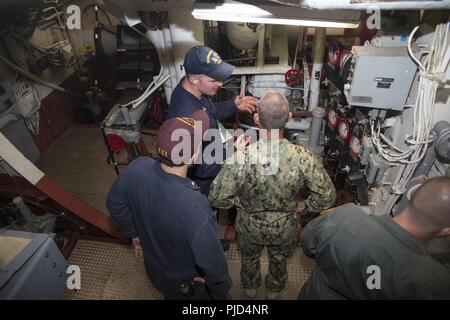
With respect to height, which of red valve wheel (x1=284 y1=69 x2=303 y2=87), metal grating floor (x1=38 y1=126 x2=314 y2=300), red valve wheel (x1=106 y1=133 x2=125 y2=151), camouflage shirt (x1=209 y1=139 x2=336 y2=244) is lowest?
metal grating floor (x1=38 y1=126 x2=314 y2=300)

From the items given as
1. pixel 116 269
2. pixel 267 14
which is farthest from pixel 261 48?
pixel 116 269

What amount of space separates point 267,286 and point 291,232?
725mm

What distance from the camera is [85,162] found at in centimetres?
452

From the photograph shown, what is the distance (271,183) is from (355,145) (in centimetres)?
129

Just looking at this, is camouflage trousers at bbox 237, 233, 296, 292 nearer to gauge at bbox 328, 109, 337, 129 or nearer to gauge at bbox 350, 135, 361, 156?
gauge at bbox 350, 135, 361, 156

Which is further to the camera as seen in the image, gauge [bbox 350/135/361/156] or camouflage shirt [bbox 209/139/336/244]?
gauge [bbox 350/135/361/156]

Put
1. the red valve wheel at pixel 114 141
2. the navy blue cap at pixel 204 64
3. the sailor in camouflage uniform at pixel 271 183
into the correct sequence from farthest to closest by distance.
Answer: the red valve wheel at pixel 114 141 → the navy blue cap at pixel 204 64 → the sailor in camouflage uniform at pixel 271 183

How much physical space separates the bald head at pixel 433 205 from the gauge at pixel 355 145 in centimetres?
143

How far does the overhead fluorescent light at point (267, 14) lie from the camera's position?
5.89ft

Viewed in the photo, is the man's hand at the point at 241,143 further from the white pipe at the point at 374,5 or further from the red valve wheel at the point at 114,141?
the red valve wheel at the point at 114,141

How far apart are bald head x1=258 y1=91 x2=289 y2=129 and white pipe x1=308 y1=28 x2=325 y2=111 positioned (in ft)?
5.14

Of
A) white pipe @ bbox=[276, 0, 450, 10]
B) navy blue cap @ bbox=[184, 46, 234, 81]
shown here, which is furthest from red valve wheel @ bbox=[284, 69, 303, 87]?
white pipe @ bbox=[276, 0, 450, 10]

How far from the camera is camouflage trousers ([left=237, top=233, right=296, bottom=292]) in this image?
247 centimetres

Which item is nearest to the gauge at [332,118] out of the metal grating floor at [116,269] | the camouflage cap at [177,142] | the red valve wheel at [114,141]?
the metal grating floor at [116,269]
